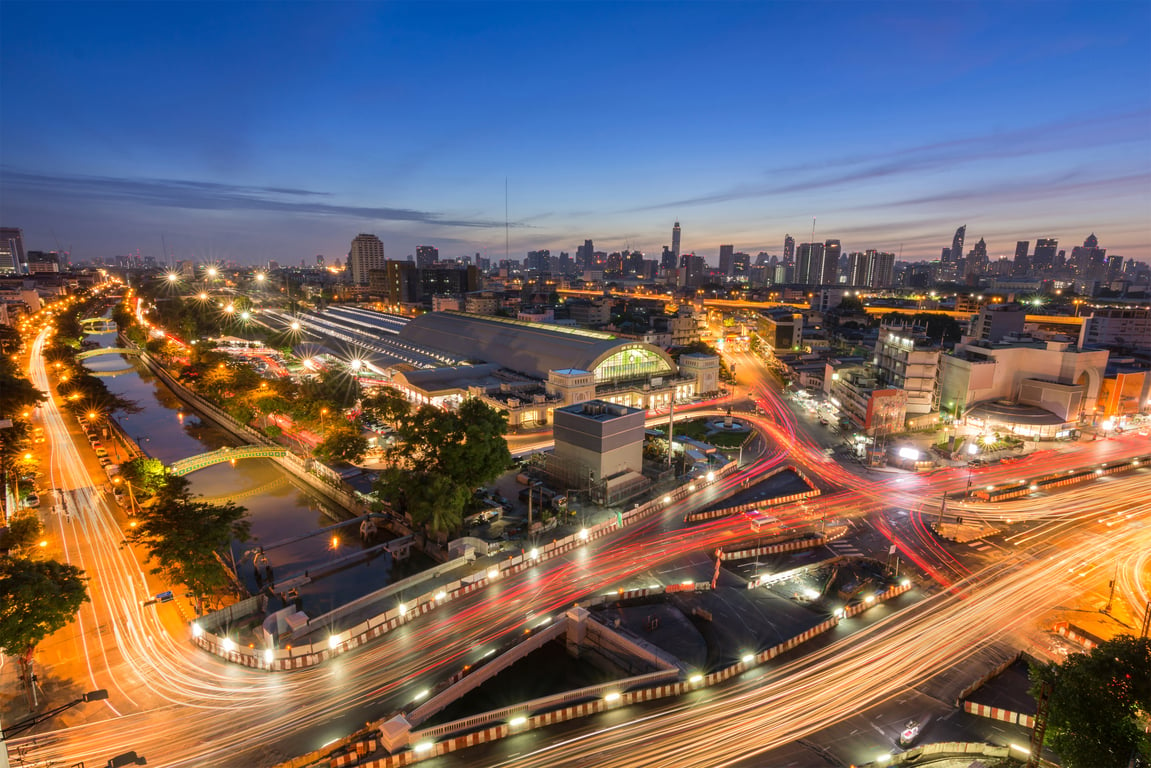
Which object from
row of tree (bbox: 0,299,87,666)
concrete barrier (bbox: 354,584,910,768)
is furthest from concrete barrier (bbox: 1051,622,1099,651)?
row of tree (bbox: 0,299,87,666)

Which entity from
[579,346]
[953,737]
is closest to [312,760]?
[953,737]

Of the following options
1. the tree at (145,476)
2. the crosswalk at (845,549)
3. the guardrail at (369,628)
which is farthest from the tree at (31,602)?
the crosswalk at (845,549)

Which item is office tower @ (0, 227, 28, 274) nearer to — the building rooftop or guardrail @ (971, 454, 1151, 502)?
the building rooftop

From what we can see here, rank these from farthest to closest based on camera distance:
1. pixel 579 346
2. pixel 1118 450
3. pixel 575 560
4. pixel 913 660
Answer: pixel 579 346, pixel 1118 450, pixel 575 560, pixel 913 660

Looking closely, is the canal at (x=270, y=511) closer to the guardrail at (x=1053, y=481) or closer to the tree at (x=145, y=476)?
the tree at (x=145, y=476)

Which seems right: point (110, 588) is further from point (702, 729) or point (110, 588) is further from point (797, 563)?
point (797, 563)

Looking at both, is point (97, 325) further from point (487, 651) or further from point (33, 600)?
point (487, 651)

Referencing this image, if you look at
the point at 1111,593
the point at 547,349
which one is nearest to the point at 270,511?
the point at 547,349
